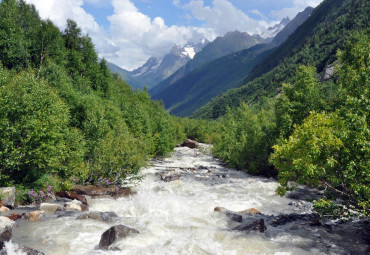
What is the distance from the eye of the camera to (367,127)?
48.8ft

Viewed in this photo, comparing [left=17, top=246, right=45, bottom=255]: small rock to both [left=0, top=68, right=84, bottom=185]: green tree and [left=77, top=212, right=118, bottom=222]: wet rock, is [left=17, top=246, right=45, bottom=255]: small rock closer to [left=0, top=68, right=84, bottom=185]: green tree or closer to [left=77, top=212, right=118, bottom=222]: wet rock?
[left=77, top=212, right=118, bottom=222]: wet rock

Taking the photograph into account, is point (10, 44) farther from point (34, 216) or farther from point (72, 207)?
point (34, 216)

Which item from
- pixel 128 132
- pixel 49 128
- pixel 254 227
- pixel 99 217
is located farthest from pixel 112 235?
pixel 128 132

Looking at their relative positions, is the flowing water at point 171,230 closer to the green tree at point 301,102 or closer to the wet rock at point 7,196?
the wet rock at point 7,196

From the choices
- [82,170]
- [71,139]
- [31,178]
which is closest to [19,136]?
[31,178]

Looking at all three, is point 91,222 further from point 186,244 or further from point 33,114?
point 33,114

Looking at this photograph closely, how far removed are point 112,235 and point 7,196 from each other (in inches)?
453

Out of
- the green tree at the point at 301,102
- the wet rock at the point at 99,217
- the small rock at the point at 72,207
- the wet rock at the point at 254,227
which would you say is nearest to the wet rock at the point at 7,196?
the small rock at the point at 72,207

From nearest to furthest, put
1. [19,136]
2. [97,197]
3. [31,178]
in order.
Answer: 1. [19,136]
2. [31,178]
3. [97,197]

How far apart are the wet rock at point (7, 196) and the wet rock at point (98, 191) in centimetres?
858

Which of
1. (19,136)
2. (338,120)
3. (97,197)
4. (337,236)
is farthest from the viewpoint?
(97,197)

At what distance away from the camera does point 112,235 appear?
54.2 feet

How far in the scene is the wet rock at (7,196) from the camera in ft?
70.1

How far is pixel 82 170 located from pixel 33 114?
9.55m
